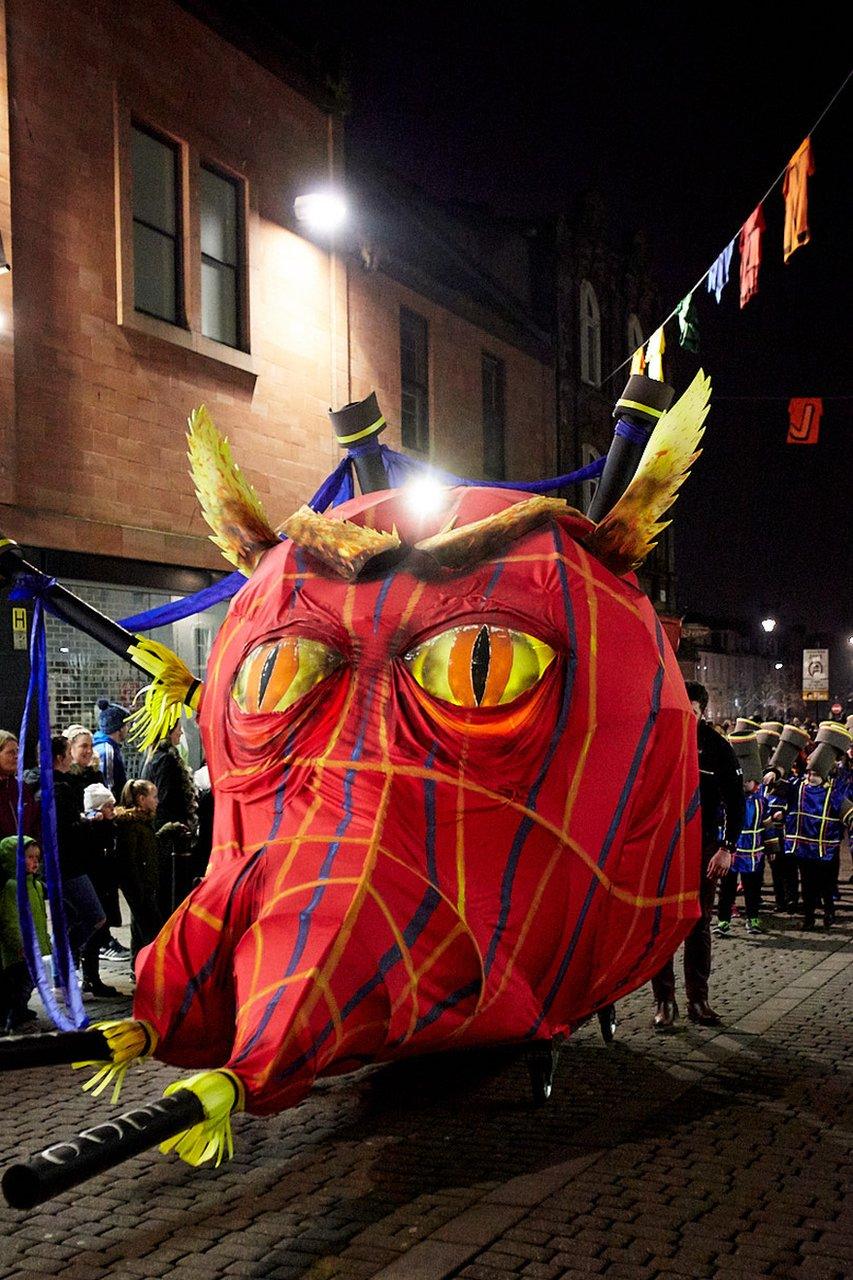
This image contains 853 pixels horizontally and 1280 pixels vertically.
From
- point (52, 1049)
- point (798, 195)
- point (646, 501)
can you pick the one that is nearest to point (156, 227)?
point (798, 195)

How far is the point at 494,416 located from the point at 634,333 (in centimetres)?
910

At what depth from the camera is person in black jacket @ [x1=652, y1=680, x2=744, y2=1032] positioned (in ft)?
24.4

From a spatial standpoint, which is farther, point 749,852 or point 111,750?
point 749,852

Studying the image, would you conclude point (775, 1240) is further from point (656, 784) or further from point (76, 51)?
point (76, 51)

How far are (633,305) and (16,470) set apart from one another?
2068 centimetres

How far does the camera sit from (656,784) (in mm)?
5141

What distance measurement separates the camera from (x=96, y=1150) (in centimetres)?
298

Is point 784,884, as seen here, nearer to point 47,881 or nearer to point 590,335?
point 47,881

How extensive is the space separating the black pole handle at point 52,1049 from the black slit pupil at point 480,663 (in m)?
1.71

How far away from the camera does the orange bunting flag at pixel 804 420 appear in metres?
17.7

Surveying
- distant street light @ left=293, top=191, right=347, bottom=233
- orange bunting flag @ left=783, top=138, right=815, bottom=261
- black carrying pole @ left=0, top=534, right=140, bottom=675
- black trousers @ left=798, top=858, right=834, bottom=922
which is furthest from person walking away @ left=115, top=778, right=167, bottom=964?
distant street light @ left=293, top=191, right=347, bottom=233

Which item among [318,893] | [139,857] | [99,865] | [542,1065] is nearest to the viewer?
[318,893]

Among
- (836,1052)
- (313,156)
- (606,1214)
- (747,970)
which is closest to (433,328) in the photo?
(313,156)

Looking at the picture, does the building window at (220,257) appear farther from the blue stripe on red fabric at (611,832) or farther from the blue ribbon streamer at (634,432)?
the blue stripe on red fabric at (611,832)
